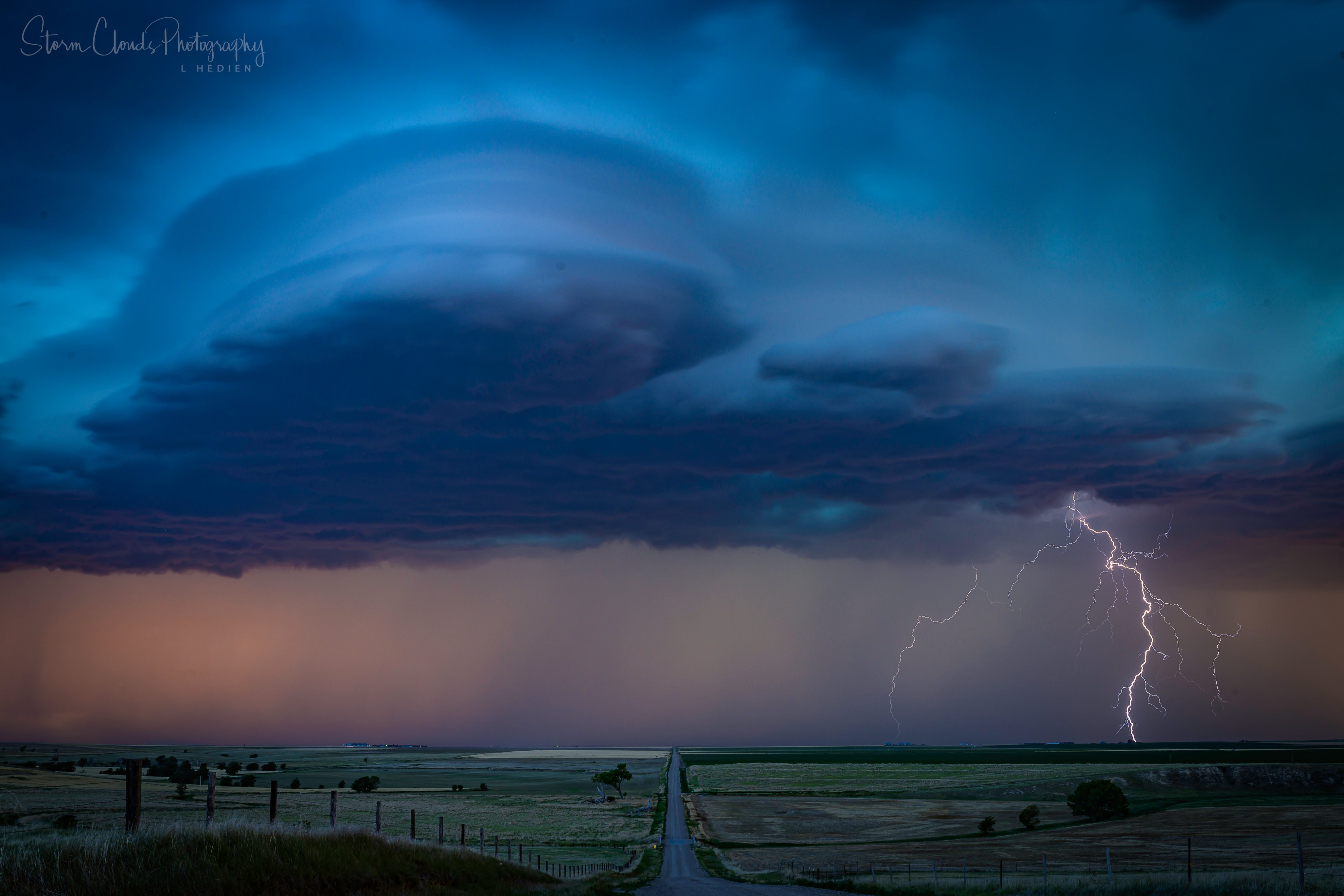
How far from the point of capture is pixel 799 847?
2448 inches

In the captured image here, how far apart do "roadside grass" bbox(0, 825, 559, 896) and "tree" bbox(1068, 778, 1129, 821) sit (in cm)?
7573

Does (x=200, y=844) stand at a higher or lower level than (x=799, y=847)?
higher

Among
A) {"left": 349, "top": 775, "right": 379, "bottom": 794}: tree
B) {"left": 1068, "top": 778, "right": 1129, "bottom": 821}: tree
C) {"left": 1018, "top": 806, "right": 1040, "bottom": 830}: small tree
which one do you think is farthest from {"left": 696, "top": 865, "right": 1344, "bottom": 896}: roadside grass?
{"left": 349, "top": 775, "right": 379, "bottom": 794}: tree

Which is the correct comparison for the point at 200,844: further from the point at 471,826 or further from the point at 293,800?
the point at 293,800

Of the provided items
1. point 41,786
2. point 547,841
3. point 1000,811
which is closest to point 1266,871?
point 547,841

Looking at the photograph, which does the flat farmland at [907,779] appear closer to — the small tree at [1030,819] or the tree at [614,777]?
the tree at [614,777]

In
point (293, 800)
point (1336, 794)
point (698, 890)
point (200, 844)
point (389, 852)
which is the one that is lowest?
point (1336, 794)

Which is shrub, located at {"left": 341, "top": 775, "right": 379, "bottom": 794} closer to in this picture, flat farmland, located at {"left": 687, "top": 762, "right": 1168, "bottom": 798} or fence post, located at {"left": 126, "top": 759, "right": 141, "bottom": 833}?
flat farmland, located at {"left": 687, "top": 762, "right": 1168, "bottom": 798}

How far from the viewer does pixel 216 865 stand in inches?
587

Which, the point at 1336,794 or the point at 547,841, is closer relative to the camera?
the point at 547,841

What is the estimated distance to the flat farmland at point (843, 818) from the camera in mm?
70125

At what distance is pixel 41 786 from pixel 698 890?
2977 inches

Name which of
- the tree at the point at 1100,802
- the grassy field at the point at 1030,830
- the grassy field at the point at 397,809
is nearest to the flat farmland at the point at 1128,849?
the grassy field at the point at 1030,830

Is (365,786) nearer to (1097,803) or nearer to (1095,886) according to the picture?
(1097,803)
